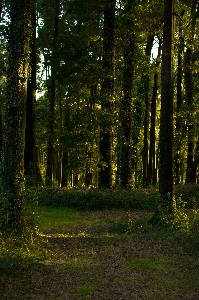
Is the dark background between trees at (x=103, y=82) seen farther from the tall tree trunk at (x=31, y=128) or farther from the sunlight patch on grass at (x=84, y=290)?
the sunlight patch on grass at (x=84, y=290)

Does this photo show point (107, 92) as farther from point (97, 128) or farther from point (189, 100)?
point (189, 100)

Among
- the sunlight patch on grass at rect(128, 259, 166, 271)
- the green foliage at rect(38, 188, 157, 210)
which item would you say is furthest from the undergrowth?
the sunlight patch on grass at rect(128, 259, 166, 271)

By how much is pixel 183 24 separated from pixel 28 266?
11418 mm

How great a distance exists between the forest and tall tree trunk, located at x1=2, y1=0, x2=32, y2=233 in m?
0.03

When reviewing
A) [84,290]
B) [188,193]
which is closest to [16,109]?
[84,290]

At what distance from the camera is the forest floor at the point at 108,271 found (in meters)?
6.80

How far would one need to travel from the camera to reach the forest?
Answer: 10.2 meters

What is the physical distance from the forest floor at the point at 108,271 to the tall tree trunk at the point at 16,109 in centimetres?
156

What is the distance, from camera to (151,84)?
33.5m

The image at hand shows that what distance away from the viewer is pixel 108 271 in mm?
8070

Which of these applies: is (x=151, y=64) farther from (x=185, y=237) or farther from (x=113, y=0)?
(x=185, y=237)

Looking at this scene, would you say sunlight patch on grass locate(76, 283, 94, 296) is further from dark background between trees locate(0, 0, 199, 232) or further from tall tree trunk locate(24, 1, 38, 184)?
tall tree trunk locate(24, 1, 38, 184)

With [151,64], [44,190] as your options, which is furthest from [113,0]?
[44,190]

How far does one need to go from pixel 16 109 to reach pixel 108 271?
476 centimetres
